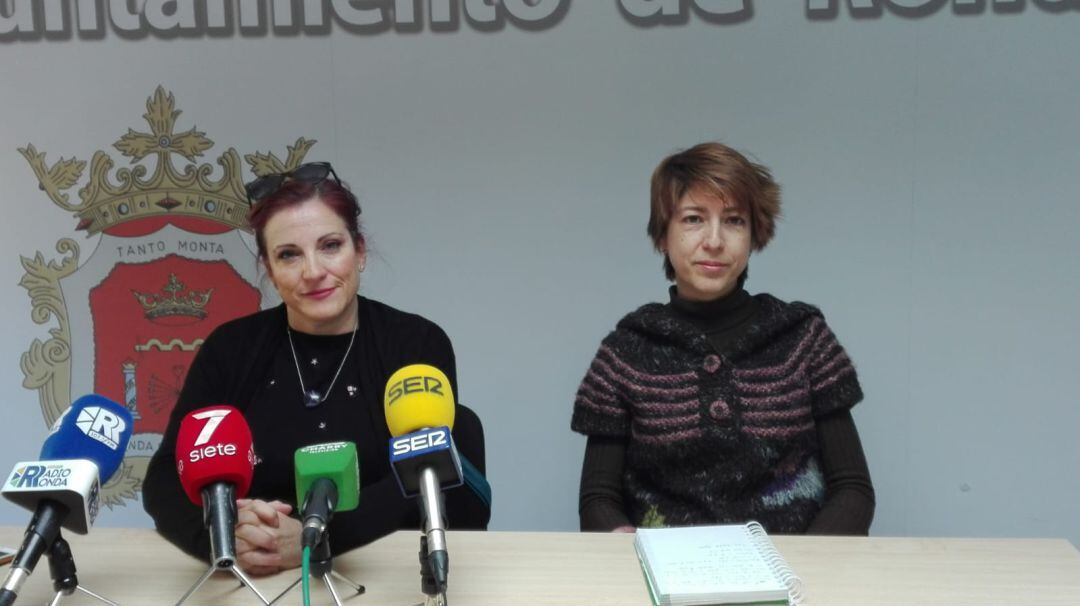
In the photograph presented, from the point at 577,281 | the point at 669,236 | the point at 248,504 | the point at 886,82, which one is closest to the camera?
the point at 248,504

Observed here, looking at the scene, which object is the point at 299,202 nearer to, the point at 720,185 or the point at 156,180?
the point at 720,185

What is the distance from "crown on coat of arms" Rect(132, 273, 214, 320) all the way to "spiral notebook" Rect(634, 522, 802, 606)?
6.39ft

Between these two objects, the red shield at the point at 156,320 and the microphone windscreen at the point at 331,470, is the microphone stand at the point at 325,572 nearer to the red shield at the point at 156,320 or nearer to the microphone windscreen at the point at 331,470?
the microphone windscreen at the point at 331,470

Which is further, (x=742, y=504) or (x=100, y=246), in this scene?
(x=100, y=246)

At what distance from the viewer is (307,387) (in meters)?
1.90

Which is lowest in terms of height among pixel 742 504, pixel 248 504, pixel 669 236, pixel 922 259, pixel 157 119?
pixel 742 504

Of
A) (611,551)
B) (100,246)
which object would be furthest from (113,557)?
(100,246)

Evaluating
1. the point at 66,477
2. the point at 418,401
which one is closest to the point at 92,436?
the point at 66,477

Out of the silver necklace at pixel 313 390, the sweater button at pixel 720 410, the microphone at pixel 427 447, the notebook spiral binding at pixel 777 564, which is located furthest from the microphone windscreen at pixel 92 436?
the sweater button at pixel 720 410

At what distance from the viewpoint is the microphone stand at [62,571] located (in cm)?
128

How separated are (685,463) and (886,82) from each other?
1367 millimetres

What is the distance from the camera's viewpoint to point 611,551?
1.51 m

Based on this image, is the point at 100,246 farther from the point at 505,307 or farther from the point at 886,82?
the point at 886,82

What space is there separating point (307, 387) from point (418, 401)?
763 mm
